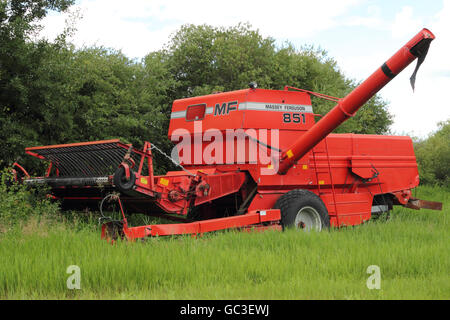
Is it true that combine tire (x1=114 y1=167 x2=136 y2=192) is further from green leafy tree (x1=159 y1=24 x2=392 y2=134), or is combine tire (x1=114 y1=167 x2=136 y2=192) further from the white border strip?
green leafy tree (x1=159 y1=24 x2=392 y2=134)

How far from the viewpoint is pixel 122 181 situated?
7496mm

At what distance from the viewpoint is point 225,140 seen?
955cm

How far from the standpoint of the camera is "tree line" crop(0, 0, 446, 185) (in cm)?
1089

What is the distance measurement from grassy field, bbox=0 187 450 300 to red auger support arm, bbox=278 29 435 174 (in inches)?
71.5

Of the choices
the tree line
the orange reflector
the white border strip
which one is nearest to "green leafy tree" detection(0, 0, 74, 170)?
the tree line

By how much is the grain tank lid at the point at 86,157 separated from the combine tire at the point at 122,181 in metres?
0.39

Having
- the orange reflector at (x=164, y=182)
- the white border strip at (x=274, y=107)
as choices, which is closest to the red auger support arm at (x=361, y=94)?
the white border strip at (x=274, y=107)

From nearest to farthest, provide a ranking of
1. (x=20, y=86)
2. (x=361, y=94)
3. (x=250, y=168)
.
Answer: (x=361, y=94)
(x=250, y=168)
(x=20, y=86)

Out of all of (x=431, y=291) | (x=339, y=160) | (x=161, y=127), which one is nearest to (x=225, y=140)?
(x=339, y=160)

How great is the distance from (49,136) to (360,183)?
722 centimetres

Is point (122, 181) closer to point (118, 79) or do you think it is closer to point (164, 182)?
point (164, 182)

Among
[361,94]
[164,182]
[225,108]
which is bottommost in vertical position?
[164,182]

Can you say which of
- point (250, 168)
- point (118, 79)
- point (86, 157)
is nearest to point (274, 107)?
point (250, 168)

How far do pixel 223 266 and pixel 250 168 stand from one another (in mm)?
3438
